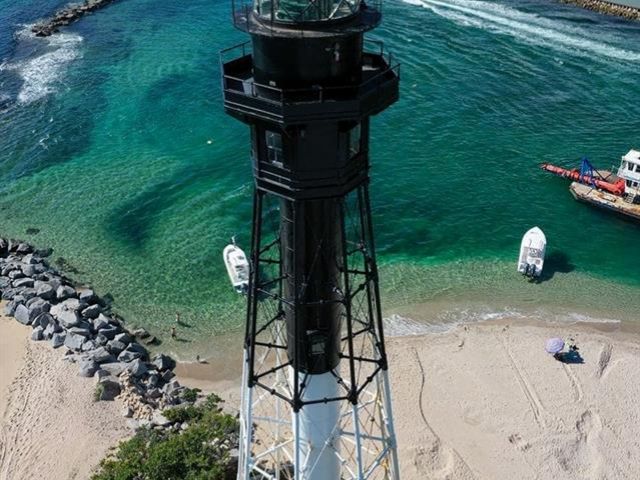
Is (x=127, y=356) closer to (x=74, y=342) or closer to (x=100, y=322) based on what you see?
(x=74, y=342)

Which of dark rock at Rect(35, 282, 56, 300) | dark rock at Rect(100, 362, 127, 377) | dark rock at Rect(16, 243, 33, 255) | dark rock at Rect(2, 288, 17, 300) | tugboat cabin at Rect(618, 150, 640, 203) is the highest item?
tugboat cabin at Rect(618, 150, 640, 203)

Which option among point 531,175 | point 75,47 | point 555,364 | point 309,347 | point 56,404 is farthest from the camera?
point 75,47

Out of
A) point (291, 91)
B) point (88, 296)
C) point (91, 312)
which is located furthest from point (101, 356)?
point (291, 91)

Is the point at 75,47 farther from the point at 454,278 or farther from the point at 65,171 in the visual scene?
the point at 454,278

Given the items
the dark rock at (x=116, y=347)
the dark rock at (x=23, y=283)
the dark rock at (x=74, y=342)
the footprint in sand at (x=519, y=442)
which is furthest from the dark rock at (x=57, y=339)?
the footprint in sand at (x=519, y=442)

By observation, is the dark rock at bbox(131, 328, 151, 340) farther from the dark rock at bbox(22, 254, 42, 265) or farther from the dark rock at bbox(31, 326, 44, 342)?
the dark rock at bbox(22, 254, 42, 265)

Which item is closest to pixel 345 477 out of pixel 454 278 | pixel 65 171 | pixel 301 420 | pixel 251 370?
pixel 301 420

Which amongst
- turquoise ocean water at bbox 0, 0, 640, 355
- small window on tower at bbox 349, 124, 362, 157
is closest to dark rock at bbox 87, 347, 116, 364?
turquoise ocean water at bbox 0, 0, 640, 355
